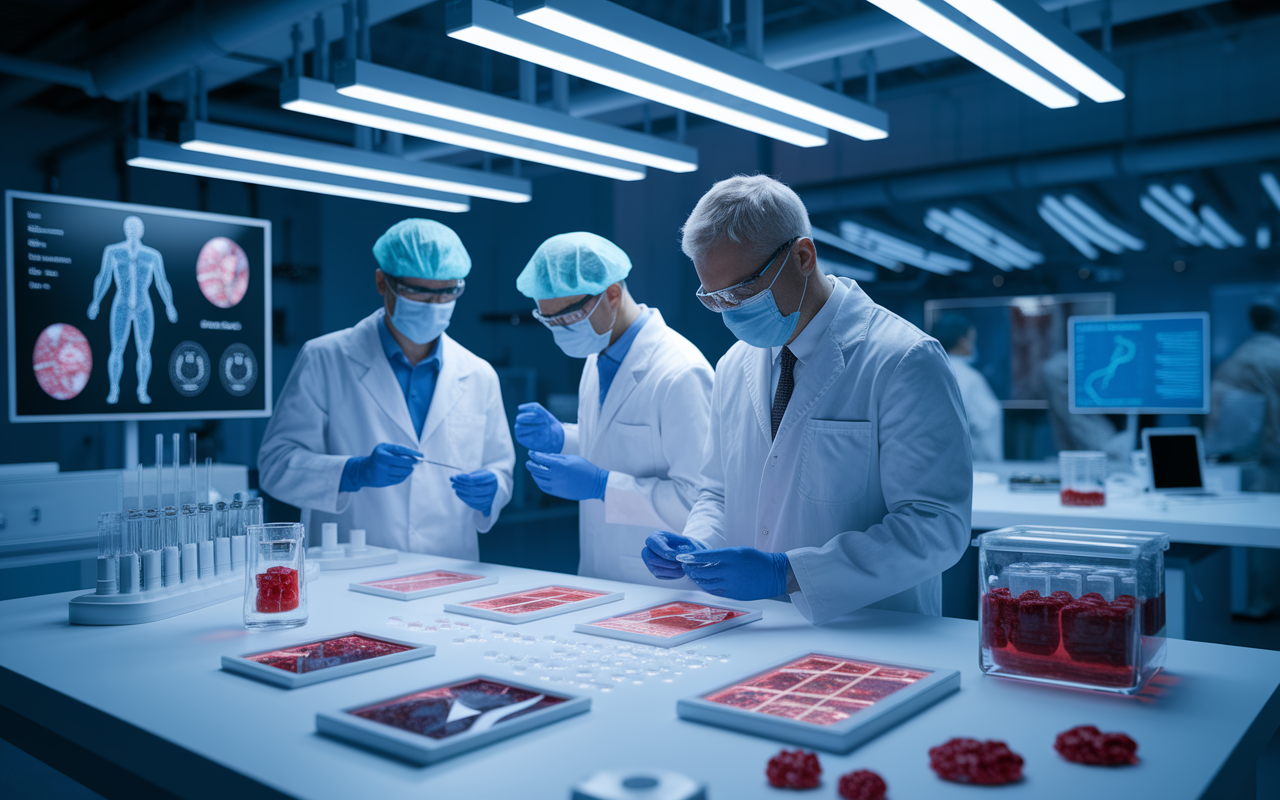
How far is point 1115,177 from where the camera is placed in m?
5.56

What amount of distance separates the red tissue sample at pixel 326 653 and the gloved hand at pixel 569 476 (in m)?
0.88

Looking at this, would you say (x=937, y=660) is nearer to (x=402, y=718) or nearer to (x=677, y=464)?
(x=402, y=718)

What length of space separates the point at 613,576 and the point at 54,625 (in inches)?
53.9

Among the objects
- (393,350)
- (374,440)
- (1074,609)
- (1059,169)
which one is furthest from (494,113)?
(1059,169)

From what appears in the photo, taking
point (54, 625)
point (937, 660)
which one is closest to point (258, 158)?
point (54, 625)

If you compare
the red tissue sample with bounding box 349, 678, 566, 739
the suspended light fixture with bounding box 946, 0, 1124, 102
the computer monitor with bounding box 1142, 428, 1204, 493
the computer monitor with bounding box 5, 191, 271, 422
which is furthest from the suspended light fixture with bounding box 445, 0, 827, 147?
the computer monitor with bounding box 5, 191, 271, 422

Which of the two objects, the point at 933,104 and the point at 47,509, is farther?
the point at 933,104

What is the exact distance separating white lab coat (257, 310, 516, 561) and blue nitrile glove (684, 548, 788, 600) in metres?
1.18

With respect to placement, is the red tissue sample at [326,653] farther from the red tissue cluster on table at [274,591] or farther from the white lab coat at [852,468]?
the white lab coat at [852,468]

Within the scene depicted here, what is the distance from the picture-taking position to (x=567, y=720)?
1.16 m

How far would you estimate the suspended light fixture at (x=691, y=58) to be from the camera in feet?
6.08

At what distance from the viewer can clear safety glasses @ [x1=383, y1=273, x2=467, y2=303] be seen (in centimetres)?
274

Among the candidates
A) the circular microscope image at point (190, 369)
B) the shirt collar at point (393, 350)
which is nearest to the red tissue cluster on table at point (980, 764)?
the shirt collar at point (393, 350)

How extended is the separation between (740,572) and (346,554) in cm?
119
